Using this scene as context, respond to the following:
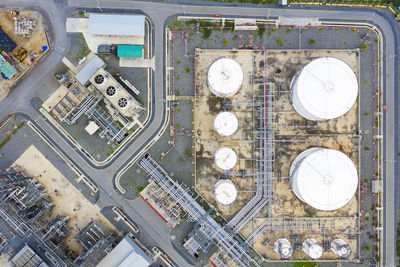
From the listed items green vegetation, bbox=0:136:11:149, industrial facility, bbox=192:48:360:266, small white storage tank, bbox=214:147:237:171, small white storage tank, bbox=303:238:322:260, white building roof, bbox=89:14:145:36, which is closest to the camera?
small white storage tank, bbox=303:238:322:260

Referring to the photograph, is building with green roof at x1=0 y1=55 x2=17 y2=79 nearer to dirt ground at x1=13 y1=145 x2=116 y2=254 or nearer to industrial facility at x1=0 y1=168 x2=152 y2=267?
dirt ground at x1=13 y1=145 x2=116 y2=254

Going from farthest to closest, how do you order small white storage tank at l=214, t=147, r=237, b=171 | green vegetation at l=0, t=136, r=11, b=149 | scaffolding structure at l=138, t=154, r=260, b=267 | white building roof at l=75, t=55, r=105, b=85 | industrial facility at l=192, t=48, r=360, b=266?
1. green vegetation at l=0, t=136, r=11, b=149
2. industrial facility at l=192, t=48, r=360, b=266
3. white building roof at l=75, t=55, r=105, b=85
4. scaffolding structure at l=138, t=154, r=260, b=267
5. small white storage tank at l=214, t=147, r=237, b=171

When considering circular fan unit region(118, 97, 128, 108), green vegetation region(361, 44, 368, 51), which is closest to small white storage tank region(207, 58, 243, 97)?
circular fan unit region(118, 97, 128, 108)

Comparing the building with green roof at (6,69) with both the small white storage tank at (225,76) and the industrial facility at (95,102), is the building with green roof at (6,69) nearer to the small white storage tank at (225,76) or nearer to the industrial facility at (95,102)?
the industrial facility at (95,102)

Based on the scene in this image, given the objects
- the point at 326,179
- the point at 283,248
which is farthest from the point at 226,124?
the point at 283,248

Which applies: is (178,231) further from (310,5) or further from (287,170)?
(310,5)

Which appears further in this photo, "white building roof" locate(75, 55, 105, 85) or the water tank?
"white building roof" locate(75, 55, 105, 85)

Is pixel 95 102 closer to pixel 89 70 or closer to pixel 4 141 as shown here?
pixel 89 70
